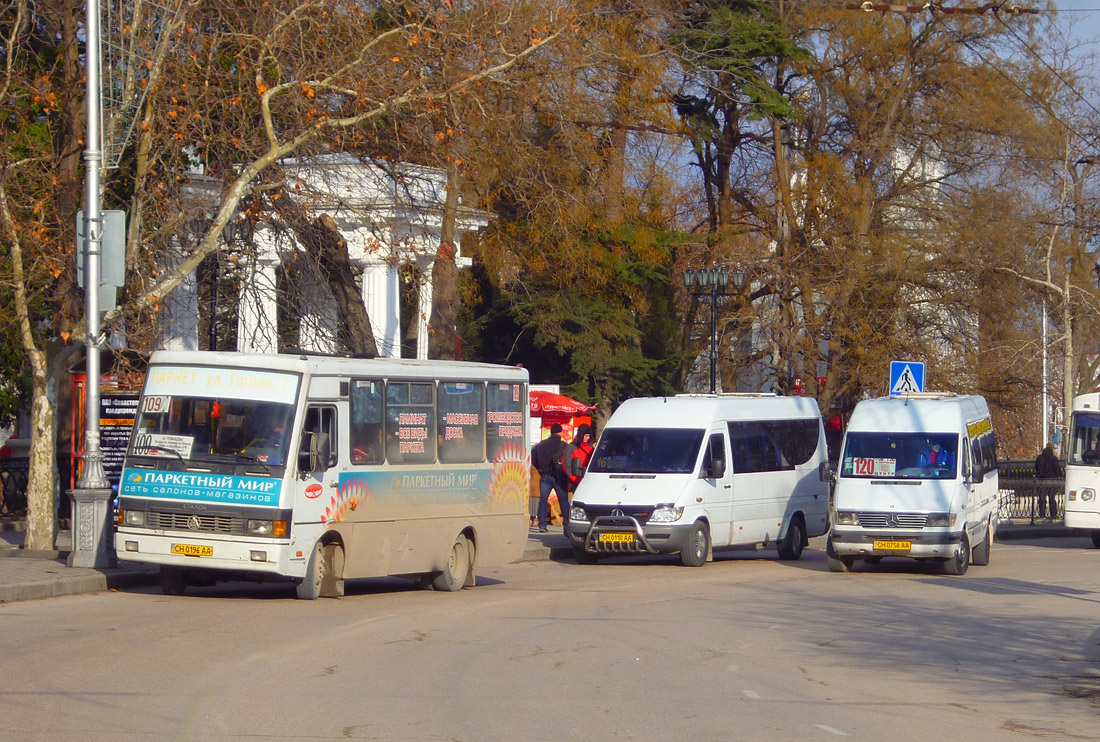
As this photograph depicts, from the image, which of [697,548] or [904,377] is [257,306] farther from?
[904,377]

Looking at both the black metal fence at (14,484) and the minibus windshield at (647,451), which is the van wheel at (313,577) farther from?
the black metal fence at (14,484)

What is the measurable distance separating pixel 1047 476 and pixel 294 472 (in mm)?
25433

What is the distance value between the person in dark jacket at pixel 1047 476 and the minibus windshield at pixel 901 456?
14.5 metres

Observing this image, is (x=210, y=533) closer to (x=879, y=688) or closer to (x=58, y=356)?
(x=58, y=356)

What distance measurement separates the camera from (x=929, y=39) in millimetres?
36250

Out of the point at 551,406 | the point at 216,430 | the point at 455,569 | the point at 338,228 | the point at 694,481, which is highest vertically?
the point at 338,228

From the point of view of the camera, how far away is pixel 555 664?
35.7 feet

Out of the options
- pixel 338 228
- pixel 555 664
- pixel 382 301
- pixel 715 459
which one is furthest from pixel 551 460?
pixel 555 664

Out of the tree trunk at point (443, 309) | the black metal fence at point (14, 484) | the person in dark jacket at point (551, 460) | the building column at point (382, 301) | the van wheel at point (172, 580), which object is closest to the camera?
the van wheel at point (172, 580)

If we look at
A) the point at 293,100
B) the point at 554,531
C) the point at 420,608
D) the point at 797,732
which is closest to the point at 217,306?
the point at 293,100

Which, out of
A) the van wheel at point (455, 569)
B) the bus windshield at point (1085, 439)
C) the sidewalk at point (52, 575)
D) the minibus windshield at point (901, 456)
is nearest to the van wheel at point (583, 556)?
the van wheel at point (455, 569)

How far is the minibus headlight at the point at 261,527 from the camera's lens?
14094mm

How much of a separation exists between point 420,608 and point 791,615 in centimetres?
395

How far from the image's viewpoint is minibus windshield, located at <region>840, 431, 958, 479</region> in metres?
20.3
